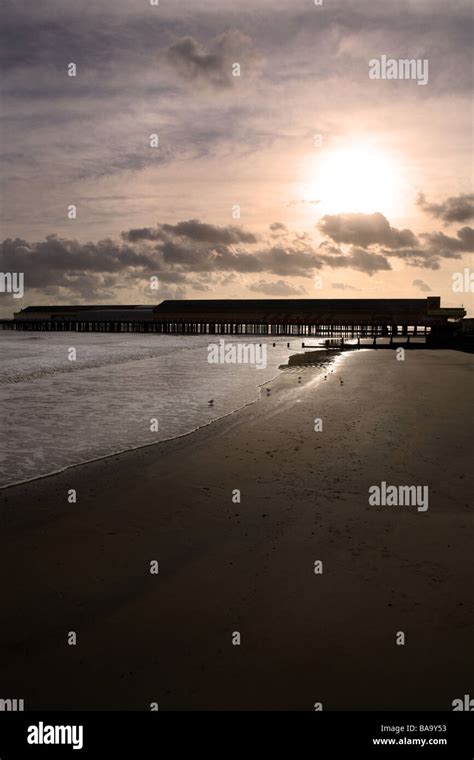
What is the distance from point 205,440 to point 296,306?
87.8 metres

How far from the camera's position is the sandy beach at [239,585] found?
391 cm

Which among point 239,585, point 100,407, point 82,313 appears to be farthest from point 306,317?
point 239,585

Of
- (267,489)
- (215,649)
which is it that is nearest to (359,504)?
(267,489)

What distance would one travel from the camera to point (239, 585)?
5266mm

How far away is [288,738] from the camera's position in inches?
142

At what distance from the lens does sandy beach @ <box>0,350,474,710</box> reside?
3.91m

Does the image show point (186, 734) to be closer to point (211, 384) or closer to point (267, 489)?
point (267, 489)

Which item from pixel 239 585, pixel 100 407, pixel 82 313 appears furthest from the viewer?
pixel 82 313

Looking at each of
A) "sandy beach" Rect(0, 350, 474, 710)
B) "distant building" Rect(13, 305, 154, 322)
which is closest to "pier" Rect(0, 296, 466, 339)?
"distant building" Rect(13, 305, 154, 322)

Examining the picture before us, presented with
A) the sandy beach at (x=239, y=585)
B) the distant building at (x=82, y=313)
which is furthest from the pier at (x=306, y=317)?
the sandy beach at (x=239, y=585)

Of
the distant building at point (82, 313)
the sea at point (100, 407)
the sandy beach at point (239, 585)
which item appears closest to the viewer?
the sandy beach at point (239, 585)

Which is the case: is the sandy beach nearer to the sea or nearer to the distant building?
the sea

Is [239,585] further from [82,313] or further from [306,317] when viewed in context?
[82,313]

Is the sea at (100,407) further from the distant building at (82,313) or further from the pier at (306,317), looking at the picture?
the distant building at (82,313)
